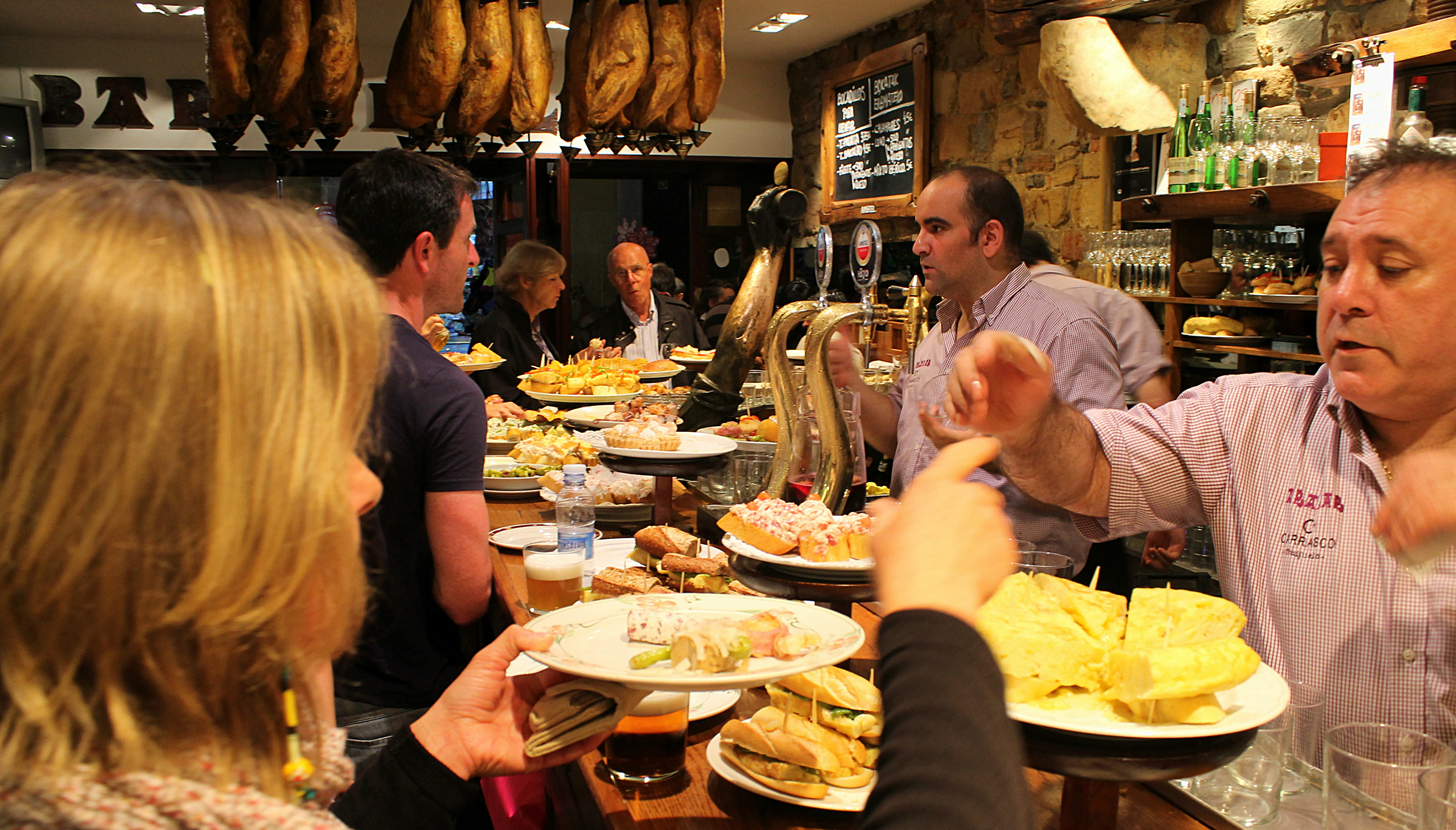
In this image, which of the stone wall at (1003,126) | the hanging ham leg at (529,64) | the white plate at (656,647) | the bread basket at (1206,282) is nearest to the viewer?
the white plate at (656,647)

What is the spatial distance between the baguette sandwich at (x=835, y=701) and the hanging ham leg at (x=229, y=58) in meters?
2.31

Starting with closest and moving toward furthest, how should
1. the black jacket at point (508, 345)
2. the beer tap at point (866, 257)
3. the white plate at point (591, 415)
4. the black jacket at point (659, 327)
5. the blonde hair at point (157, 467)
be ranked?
1. the blonde hair at point (157, 467)
2. the beer tap at point (866, 257)
3. the white plate at point (591, 415)
4. the black jacket at point (508, 345)
5. the black jacket at point (659, 327)

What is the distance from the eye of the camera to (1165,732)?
989mm

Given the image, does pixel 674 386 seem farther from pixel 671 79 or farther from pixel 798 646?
pixel 798 646

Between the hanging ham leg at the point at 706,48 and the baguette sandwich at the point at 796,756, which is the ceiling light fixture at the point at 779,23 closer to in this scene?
the hanging ham leg at the point at 706,48

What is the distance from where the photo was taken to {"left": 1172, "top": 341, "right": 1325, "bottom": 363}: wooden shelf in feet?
12.5

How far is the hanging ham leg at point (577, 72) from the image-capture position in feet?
10.3

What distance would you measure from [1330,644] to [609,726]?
116cm

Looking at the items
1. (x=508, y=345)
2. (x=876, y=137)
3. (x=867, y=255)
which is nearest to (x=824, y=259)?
(x=867, y=255)

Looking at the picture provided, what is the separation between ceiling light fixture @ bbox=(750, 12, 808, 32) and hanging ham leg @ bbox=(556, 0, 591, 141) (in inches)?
189

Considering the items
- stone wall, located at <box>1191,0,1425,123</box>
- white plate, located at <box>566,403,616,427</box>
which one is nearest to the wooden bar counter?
white plate, located at <box>566,403,616,427</box>

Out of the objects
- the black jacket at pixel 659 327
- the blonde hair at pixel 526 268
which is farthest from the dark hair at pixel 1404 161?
the black jacket at pixel 659 327

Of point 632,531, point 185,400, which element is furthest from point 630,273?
point 185,400

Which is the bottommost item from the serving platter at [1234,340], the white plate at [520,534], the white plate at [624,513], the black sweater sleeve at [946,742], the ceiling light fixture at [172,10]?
the white plate at [520,534]
